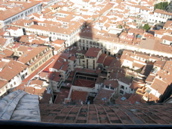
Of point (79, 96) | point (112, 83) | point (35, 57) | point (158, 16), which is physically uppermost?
point (158, 16)

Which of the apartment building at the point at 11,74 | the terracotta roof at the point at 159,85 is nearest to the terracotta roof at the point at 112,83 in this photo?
the terracotta roof at the point at 159,85

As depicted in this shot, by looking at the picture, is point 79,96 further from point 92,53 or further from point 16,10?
point 16,10

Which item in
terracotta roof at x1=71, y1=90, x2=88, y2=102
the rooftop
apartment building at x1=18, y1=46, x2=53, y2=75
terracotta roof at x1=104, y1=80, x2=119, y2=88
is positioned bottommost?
terracotta roof at x1=71, y1=90, x2=88, y2=102

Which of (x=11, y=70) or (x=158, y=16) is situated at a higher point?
(x=158, y=16)

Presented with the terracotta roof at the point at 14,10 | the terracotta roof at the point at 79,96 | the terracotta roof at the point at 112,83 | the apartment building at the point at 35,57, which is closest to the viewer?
the terracotta roof at the point at 112,83

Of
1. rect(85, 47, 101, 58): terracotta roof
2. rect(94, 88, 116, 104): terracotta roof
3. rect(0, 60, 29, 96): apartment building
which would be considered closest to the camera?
rect(94, 88, 116, 104): terracotta roof

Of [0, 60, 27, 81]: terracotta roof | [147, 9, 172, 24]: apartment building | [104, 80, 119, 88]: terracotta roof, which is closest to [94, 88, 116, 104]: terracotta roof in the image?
[104, 80, 119, 88]: terracotta roof

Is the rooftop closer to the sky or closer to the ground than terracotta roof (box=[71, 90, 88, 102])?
closer to the sky

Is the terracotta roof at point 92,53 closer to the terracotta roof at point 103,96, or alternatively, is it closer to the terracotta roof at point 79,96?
the terracotta roof at point 79,96

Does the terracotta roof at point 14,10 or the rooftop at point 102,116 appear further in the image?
the terracotta roof at point 14,10

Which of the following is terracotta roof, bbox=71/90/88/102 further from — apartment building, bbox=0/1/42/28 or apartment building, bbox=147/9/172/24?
apartment building, bbox=147/9/172/24

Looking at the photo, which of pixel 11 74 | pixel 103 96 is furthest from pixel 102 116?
pixel 11 74
